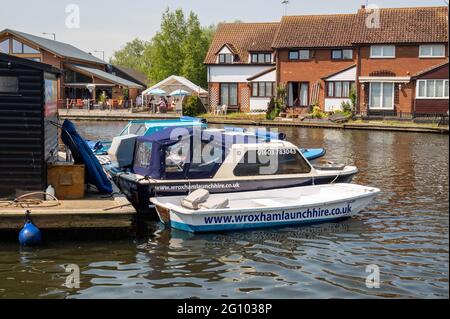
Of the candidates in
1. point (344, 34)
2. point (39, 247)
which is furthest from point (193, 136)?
point (344, 34)

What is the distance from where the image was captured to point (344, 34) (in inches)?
2127

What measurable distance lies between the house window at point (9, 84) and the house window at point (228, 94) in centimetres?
4663

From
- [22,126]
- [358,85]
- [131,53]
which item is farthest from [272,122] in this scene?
[131,53]

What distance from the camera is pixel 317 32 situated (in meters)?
55.1

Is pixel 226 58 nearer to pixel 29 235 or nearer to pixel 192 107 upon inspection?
pixel 192 107

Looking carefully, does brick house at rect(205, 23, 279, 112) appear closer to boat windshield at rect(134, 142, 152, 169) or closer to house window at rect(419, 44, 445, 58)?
house window at rect(419, 44, 445, 58)

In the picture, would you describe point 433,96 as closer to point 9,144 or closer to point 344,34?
point 344,34

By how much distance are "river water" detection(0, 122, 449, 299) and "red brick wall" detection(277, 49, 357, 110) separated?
126 feet

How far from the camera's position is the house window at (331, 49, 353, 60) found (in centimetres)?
5372

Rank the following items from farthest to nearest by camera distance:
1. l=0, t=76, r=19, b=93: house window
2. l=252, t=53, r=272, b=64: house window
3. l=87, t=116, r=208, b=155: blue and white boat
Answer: l=252, t=53, r=272, b=64: house window → l=87, t=116, r=208, b=155: blue and white boat → l=0, t=76, r=19, b=93: house window

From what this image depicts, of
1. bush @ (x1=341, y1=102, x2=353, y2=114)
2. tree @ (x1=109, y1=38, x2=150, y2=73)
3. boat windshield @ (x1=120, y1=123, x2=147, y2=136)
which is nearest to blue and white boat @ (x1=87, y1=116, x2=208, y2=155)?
boat windshield @ (x1=120, y1=123, x2=147, y2=136)

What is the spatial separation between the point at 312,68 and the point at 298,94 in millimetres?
2513
